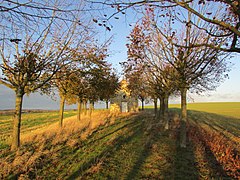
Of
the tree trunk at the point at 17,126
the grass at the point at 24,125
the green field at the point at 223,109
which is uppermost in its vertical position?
the tree trunk at the point at 17,126

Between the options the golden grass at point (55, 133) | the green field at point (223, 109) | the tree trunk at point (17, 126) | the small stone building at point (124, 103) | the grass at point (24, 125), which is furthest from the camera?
the green field at point (223, 109)

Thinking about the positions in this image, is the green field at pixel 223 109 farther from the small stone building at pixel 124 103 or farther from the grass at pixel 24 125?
the grass at pixel 24 125

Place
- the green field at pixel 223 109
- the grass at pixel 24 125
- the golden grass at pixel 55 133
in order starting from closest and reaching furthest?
the golden grass at pixel 55 133
the grass at pixel 24 125
the green field at pixel 223 109

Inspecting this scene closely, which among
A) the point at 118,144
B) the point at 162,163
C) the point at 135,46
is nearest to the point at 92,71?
the point at 135,46

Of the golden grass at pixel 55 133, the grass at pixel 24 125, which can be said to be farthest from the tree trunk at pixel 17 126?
the grass at pixel 24 125

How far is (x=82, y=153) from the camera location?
919 cm

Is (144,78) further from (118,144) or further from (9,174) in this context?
(9,174)

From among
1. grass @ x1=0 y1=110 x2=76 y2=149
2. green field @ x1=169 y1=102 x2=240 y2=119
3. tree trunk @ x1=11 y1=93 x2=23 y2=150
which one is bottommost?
grass @ x1=0 y1=110 x2=76 y2=149

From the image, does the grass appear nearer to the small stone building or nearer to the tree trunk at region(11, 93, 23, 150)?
the tree trunk at region(11, 93, 23, 150)

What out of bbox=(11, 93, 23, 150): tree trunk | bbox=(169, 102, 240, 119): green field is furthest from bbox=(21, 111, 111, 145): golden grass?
bbox=(169, 102, 240, 119): green field

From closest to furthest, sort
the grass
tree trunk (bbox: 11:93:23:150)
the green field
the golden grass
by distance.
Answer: tree trunk (bbox: 11:93:23:150)
the golden grass
the grass
the green field

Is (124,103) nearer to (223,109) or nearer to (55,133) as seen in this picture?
(55,133)

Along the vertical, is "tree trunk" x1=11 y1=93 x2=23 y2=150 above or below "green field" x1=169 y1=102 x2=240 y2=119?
above

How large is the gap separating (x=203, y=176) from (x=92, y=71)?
29.4 ft
